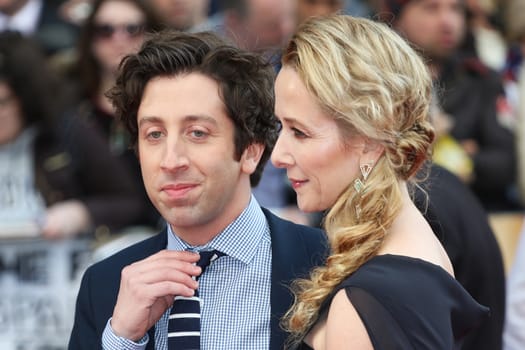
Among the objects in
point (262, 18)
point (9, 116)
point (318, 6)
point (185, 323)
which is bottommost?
point (9, 116)

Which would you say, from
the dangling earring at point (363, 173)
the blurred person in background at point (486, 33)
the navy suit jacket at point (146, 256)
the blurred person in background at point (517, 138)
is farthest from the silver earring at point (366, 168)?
the blurred person in background at point (486, 33)

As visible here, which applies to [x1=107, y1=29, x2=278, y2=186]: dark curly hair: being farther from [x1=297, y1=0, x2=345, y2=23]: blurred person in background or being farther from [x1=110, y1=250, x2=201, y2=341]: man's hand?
[x1=297, y1=0, x2=345, y2=23]: blurred person in background

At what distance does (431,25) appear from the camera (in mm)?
6914

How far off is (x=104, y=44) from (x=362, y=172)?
384 centimetres

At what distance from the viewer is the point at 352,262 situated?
9.05 feet

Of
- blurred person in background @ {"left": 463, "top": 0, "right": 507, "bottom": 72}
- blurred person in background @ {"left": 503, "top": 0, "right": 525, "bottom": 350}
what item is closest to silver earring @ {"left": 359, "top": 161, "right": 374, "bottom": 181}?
blurred person in background @ {"left": 503, "top": 0, "right": 525, "bottom": 350}

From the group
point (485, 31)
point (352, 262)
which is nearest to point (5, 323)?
point (352, 262)

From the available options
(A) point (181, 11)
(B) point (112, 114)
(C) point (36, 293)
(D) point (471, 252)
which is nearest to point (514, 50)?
(A) point (181, 11)

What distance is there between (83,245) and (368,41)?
332 centimetres

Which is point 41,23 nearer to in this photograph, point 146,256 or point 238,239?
point 146,256

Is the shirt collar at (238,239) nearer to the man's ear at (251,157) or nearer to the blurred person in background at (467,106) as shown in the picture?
the man's ear at (251,157)

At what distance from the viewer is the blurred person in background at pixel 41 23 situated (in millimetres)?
6664

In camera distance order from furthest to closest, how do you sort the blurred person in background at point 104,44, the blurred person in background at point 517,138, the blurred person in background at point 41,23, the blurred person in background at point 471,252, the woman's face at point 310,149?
1. the blurred person in background at point 41,23
2. the blurred person in background at point 104,44
3. the blurred person in background at point 517,138
4. the blurred person in background at point 471,252
5. the woman's face at point 310,149

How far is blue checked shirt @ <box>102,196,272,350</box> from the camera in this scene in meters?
3.02
